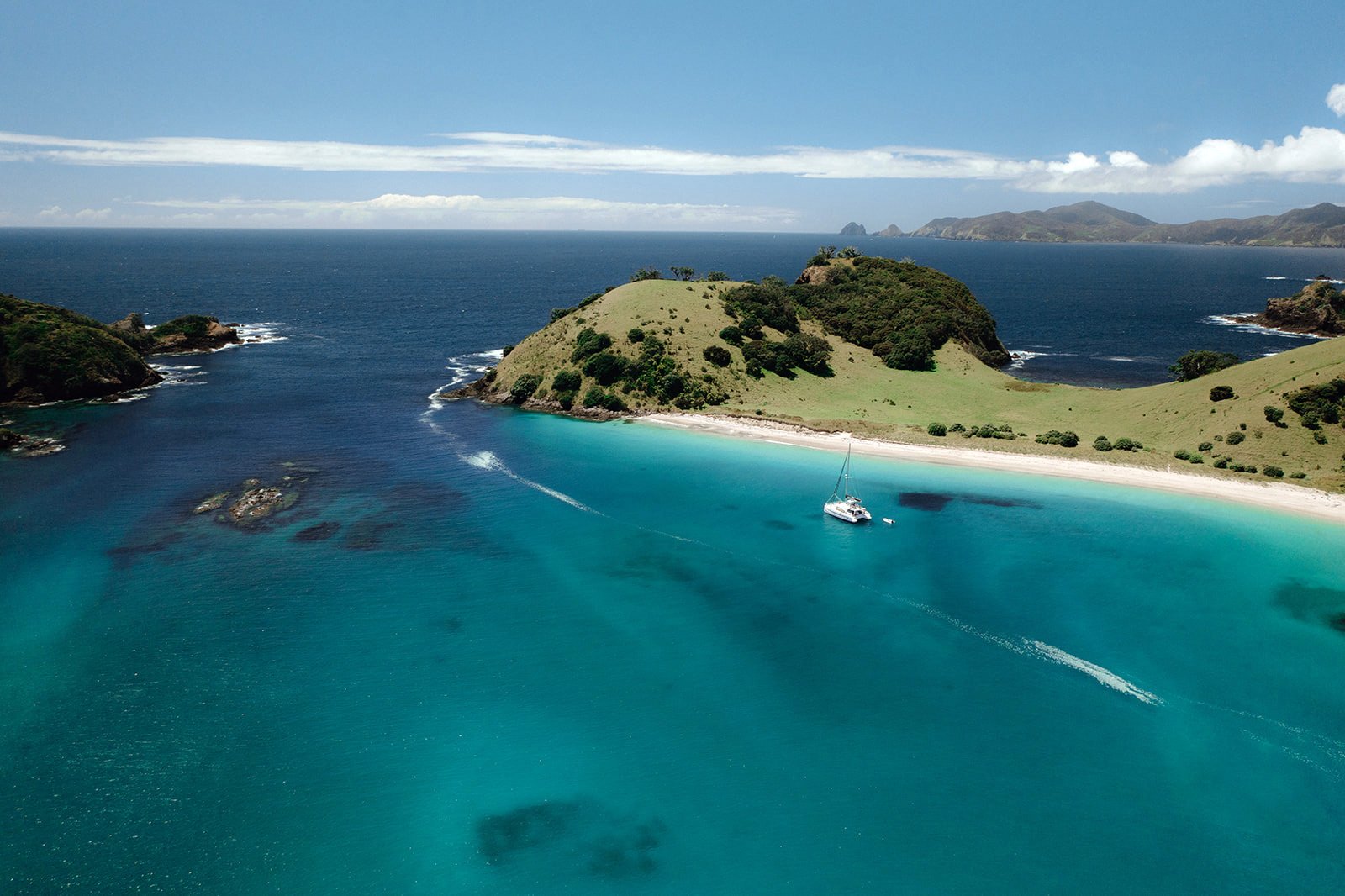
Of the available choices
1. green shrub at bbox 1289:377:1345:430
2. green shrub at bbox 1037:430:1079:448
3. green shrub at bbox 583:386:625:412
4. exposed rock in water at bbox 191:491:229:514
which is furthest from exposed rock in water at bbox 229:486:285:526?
green shrub at bbox 1289:377:1345:430

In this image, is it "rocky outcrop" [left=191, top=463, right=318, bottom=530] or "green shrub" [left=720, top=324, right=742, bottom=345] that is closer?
"rocky outcrop" [left=191, top=463, right=318, bottom=530]

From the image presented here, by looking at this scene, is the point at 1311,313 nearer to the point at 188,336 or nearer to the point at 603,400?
the point at 603,400

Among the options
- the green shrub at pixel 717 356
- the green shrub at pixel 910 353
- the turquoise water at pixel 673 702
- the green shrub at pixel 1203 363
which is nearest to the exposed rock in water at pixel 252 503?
the turquoise water at pixel 673 702

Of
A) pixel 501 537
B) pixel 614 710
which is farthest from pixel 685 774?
pixel 501 537

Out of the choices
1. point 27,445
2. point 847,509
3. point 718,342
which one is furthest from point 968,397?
point 27,445

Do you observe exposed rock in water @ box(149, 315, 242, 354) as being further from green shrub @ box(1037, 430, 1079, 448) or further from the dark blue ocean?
green shrub @ box(1037, 430, 1079, 448)

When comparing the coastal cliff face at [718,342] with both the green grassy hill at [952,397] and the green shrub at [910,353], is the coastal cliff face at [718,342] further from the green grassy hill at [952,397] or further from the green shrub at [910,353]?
the green grassy hill at [952,397]
